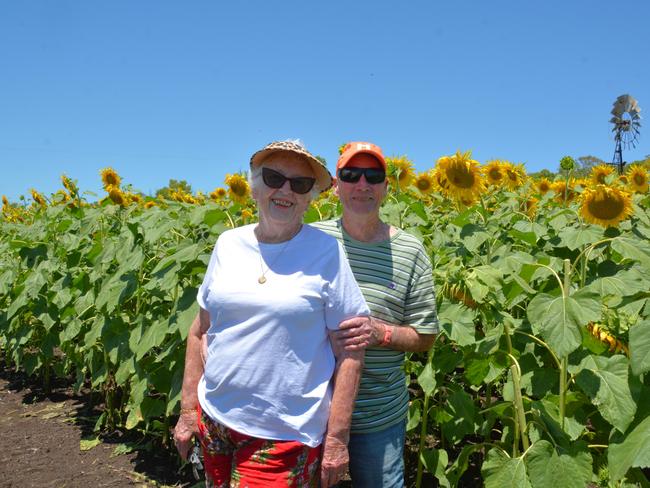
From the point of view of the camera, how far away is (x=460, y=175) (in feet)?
10.9

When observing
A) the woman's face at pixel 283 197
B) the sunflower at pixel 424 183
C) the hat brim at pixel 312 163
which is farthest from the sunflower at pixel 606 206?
the sunflower at pixel 424 183

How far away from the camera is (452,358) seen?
218 centimetres

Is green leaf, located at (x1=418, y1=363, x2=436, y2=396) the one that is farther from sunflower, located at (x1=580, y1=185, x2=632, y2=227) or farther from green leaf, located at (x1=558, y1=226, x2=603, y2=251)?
sunflower, located at (x1=580, y1=185, x2=632, y2=227)

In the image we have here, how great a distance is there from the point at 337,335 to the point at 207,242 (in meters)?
1.18

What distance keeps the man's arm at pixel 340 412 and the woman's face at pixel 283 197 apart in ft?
1.20

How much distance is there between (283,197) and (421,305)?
58 cm

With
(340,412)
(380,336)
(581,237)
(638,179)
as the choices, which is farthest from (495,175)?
(340,412)

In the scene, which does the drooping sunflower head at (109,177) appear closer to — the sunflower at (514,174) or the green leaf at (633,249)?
the sunflower at (514,174)

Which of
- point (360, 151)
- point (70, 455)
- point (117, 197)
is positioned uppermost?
point (117, 197)

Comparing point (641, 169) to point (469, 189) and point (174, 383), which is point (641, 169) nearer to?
point (469, 189)

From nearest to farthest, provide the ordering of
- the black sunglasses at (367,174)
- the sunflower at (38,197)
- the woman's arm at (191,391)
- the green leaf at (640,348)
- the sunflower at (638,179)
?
the green leaf at (640,348)
the woman's arm at (191,391)
the black sunglasses at (367,174)
the sunflower at (638,179)
the sunflower at (38,197)

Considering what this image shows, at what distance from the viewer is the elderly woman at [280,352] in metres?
1.75

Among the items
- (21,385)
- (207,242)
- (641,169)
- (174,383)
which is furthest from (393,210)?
(21,385)

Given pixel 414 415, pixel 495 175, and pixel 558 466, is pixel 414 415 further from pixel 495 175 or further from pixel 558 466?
pixel 495 175
